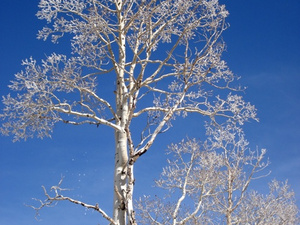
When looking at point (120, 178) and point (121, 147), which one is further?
point (121, 147)

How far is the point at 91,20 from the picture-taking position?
21.3 ft

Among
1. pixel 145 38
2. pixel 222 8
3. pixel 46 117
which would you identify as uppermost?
pixel 222 8

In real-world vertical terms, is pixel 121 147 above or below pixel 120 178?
above

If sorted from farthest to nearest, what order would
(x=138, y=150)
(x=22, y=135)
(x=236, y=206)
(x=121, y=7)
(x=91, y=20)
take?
(x=236, y=206)
(x=22, y=135)
(x=121, y=7)
(x=91, y=20)
(x=138, y=150)

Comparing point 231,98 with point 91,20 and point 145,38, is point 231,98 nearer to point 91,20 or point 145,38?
point 145,38

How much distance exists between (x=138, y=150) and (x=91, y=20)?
228 centimetres

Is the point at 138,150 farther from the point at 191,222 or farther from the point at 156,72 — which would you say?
the point at 191,222

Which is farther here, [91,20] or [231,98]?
[231,98]

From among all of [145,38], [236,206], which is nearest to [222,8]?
[145,38]

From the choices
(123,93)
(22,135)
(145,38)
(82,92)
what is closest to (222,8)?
(145,38)

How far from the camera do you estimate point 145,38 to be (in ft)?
22.4

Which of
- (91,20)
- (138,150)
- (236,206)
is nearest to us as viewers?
(138,150)

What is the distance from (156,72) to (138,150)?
1.76m

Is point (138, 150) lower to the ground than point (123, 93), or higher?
lower
